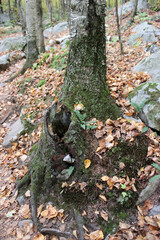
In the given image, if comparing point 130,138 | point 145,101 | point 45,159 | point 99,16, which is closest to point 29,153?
point 45,159

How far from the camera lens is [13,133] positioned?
513 centimetres

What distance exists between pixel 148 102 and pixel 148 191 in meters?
1.65

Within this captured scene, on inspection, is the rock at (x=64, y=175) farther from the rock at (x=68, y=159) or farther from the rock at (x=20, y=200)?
the rock at (x=20, y=200)

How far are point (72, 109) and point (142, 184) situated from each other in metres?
1.73

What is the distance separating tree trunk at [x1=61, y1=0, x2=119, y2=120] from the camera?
2.76m

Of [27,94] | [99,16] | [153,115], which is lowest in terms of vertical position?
[27,94]

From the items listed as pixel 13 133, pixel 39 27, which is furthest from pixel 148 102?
pixel 39 27

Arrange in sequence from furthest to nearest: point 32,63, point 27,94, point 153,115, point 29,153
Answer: point 32,63, point 27,94, point 29,153, point 153,115

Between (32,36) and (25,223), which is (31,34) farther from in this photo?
(25,223)

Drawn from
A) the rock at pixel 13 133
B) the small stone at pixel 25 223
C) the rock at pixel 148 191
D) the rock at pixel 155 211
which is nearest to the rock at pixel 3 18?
the rock at pixel 13 133

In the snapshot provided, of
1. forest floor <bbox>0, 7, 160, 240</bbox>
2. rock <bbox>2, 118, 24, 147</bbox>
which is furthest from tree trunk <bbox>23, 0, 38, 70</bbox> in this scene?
rock <bbox>2, 118, 24, 147</bbox>

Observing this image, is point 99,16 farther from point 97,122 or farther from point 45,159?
point 45,159

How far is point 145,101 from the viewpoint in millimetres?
3125

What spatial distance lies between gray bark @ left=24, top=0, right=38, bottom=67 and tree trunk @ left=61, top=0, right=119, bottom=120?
18.7ft
